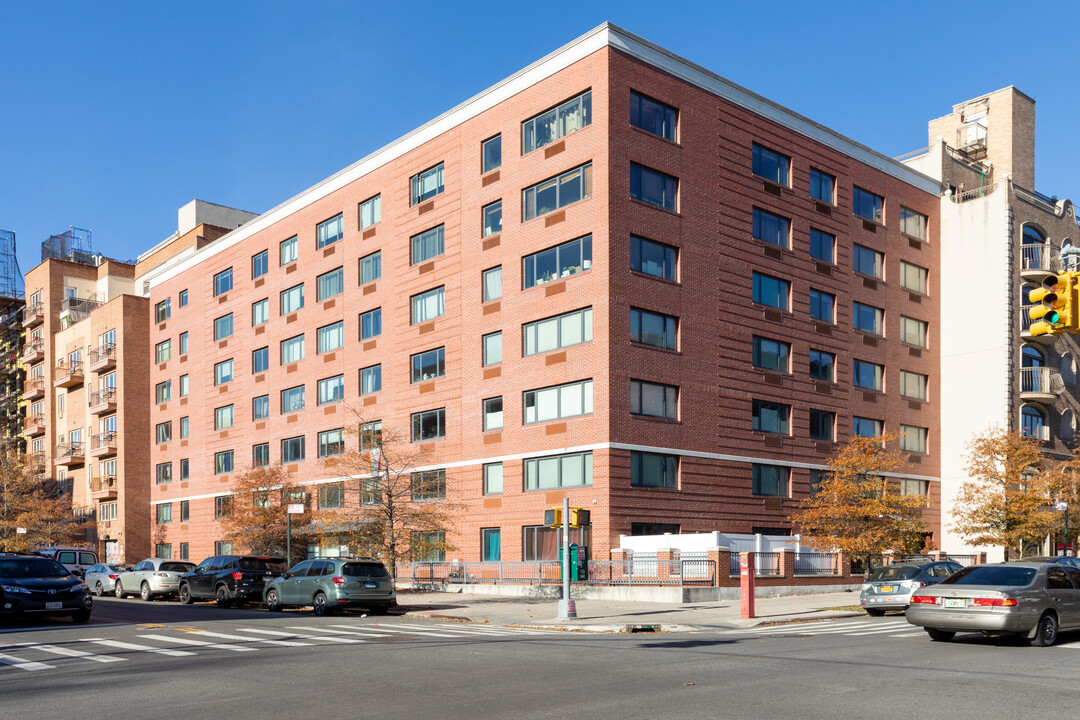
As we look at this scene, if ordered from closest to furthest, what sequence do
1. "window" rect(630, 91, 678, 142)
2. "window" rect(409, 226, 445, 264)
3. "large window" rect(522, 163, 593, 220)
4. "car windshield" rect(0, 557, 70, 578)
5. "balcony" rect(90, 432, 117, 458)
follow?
1. "car windshield" rect(0, 557, 70, 578)
2. "large window" rect(522, 163, 593, 220)
3. "window" rect(630, 91, 678, 142)
4. "window" rect(409, 226, 445, 264)
5. "balcony" rect(90, 432, 117, 458)

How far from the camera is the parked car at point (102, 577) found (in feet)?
135

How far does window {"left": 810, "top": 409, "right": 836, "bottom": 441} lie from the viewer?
4672 cm

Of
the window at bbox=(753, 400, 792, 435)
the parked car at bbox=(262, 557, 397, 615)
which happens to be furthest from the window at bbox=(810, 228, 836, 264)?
the parked car at bbox=(262, 557, 397, 615)

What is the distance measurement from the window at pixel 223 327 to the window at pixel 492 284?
25845 millimetres

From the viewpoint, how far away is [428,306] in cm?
4744

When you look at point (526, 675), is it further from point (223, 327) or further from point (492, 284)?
point (223, 327)

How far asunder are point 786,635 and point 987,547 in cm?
3404

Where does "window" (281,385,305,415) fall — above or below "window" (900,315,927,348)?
below

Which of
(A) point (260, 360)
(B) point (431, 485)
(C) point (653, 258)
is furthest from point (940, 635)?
(A) point (260, 360)

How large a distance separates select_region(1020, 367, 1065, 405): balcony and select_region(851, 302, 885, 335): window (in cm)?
905

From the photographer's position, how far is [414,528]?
144 ft

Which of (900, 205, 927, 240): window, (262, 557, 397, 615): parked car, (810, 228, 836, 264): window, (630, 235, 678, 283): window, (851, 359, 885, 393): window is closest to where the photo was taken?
(262, 557, 397, 615): parked car

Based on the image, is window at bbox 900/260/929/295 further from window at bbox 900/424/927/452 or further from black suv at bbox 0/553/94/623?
black suv at bbox 0/553/94/623

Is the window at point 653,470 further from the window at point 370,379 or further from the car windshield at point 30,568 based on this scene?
the car windshield at point 30,568
